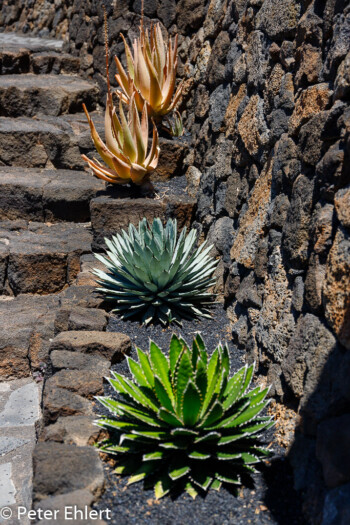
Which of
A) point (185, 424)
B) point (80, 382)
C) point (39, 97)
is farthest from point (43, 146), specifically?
point (185, 424)

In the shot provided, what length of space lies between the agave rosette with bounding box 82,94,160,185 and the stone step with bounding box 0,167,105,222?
526mm

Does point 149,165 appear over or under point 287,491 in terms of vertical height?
over

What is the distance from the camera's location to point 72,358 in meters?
3.29

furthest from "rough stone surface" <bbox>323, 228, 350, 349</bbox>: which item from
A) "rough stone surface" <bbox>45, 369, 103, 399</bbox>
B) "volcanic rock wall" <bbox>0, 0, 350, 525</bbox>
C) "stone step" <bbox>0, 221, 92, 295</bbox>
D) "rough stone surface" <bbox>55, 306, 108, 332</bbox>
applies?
"stone step" <bbox>0, 221, 92, 295</bbox>

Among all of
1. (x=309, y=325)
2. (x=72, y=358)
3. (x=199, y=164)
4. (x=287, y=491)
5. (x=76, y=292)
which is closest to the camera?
(x=287, y=491)

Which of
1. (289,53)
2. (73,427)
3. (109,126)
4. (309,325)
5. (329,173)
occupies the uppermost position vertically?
(289,53)

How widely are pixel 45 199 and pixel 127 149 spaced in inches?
40.3

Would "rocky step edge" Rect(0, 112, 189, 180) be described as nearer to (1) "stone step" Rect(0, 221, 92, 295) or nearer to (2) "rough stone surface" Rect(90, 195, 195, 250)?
(1) "stone step" Rect(0, 221, 92, 295)

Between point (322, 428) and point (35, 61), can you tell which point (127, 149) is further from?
point (35, 61)

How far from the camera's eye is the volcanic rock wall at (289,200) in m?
2.38

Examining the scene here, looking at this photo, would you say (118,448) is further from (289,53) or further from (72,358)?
(289,53)

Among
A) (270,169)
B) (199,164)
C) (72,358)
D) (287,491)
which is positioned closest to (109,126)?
(199,164)

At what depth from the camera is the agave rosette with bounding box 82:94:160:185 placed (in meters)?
4.77

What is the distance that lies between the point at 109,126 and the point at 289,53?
1.79m
